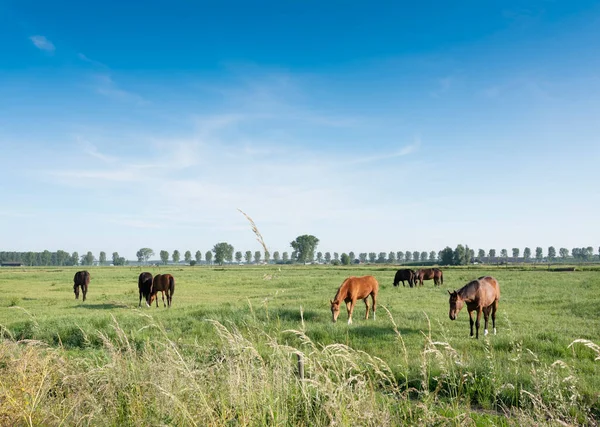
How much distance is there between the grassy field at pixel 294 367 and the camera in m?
4.11

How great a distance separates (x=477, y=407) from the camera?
7262 millimetres

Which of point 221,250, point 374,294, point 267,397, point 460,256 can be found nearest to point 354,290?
point 374,294

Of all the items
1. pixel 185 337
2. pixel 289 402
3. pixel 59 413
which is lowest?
pixel 185 337

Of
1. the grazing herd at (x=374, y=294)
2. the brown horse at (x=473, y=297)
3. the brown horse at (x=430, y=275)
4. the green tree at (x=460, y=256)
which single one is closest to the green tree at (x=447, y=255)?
the green tree at (x=460, y=256)

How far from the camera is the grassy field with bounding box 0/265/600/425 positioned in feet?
13.5

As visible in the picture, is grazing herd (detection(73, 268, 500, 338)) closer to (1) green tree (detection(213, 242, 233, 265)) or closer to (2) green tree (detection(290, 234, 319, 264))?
(2) green tree (detection(290, 234, 319, 264))

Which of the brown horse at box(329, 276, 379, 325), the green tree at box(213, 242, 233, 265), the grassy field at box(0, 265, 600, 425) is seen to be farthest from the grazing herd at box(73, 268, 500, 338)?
the green tree at box(213, 242, 233, 265)

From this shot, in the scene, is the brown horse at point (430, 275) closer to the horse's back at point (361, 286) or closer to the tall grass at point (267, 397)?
the horse's back at point (361, 286)

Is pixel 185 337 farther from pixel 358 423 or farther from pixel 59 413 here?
pixel 358 423

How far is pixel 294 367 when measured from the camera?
8180mm

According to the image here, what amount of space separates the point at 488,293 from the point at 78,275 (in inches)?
1039

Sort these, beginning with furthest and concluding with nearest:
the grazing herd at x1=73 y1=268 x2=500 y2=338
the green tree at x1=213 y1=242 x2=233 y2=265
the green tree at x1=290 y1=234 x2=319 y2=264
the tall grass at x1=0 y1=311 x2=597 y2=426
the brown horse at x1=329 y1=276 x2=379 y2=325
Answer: the green tree at x1=213 y1=242 x2=233 y2=265 → the green tree at x1=290 y1=234 x2=319 y2=264 → the brown horse at x1=329 y1=276 x2=379 y2=325 → the grazing herd at x1=73 y1=268 x2=500 y2=338 → the tall grass at x1=0 y1=311 x2=597 y2=426

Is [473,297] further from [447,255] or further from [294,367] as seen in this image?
[447,255]

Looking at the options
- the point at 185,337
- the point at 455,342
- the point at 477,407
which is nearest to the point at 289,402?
the point at 477,407
